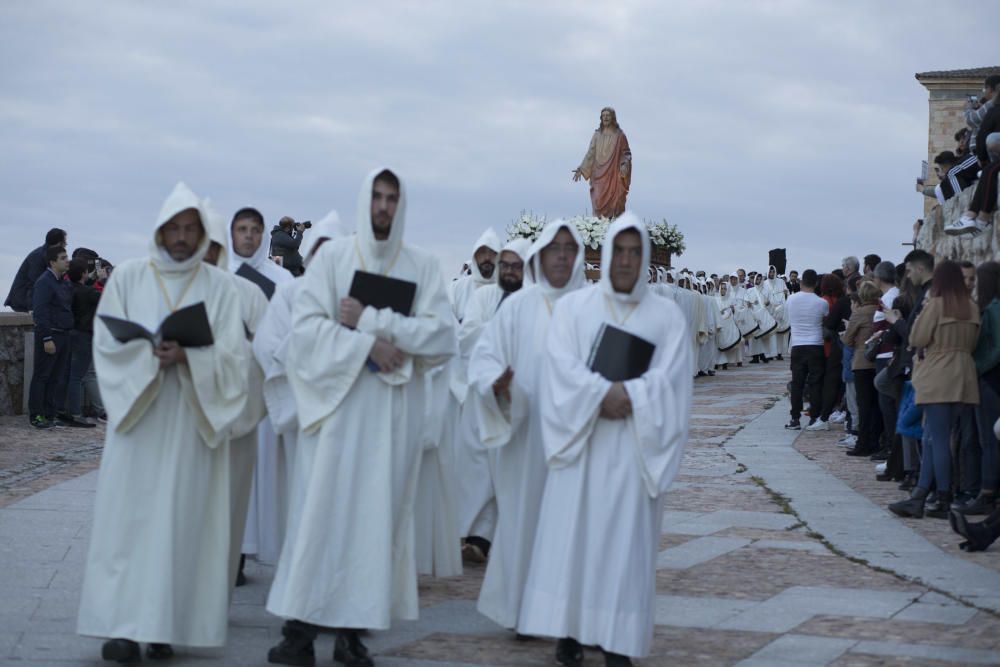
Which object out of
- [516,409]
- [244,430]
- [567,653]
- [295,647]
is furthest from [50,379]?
[567,653]

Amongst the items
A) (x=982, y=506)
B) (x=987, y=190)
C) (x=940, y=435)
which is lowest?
(x=982, y=506)

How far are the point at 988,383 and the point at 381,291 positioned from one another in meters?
5.91

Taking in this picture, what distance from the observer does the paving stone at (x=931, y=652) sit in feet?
21.8

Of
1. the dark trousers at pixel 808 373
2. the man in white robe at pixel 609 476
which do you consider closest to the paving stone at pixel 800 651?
the man in white robe at pixel 609 476

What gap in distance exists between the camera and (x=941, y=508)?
36.7ft

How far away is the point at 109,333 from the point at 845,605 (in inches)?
167

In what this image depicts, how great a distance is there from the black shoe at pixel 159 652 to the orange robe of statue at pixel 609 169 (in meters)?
21.7

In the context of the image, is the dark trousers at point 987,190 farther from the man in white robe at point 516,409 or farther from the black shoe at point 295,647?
the black shoe at point 295,647

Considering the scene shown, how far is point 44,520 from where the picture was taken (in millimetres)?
10383

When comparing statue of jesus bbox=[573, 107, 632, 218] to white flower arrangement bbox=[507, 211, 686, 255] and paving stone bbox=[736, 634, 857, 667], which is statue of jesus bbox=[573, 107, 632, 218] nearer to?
white flower arrangement bbox=[507, 211, 686, 255]

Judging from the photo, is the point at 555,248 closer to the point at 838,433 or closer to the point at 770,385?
the point at 838,433

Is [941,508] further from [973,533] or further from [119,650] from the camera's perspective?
[119,650]

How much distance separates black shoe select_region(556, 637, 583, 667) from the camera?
6.54 m

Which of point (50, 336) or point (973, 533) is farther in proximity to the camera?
point (50, 336)
